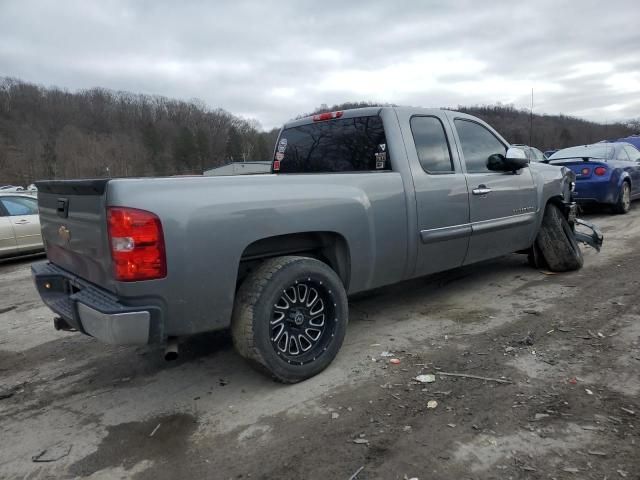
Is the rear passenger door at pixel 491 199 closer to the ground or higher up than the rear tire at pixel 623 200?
higher up

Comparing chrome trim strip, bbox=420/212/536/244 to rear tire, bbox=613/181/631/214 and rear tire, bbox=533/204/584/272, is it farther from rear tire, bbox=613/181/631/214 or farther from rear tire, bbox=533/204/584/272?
rear tire, bbox=613/181/631/214

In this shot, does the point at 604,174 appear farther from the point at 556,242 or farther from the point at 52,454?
Answer: the point at 52,454

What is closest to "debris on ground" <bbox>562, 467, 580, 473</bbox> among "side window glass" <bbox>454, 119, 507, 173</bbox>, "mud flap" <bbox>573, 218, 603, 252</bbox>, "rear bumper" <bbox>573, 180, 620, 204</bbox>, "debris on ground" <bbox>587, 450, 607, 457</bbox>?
"debris on ground" <bbox>587, 450, 607, 457</bbox>

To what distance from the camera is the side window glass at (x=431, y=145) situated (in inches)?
162

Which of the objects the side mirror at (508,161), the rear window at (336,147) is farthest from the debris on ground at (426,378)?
the side mirror at (508,161)

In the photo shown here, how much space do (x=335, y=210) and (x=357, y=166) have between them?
0.88 meters

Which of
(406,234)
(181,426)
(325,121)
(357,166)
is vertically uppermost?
(325,121)

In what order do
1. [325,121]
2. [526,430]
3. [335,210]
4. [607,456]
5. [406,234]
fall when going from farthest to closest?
[325,121] < [406,234] < [335,210] < [526,430] < [607,456]

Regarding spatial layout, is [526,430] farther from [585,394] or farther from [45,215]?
[45,215]

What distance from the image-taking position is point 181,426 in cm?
280

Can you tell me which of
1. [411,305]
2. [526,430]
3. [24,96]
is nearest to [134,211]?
[526,430]

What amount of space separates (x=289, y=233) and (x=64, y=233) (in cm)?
150

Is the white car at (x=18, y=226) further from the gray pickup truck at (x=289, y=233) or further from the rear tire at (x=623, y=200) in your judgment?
the rear tire at (x=623, y=200)

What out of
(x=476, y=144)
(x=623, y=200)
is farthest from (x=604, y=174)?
(x=476, y=144)
